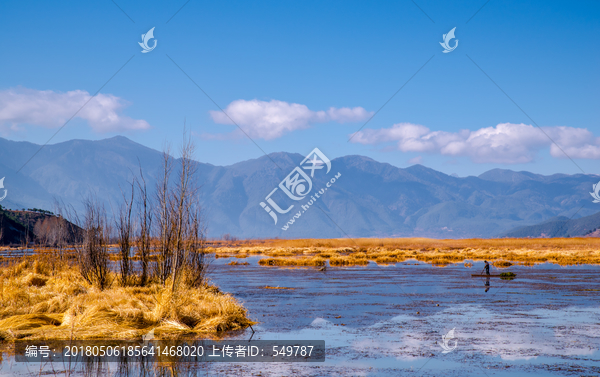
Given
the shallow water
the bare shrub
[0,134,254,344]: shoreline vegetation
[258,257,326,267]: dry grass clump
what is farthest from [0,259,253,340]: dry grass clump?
[258,257,326,267]: dry grass clump

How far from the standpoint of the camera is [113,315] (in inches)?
577

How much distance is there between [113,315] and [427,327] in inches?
356

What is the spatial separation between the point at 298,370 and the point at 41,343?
673 cm

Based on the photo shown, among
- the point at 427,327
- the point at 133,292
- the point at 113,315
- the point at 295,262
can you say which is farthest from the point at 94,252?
the point at 295,262

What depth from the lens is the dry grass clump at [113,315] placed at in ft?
44.4

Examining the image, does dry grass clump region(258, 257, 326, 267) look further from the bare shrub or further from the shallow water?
the bare shrub

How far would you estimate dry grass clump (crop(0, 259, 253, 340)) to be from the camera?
44.4ft

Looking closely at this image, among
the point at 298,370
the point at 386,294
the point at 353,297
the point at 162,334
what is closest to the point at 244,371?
the point at 298,370

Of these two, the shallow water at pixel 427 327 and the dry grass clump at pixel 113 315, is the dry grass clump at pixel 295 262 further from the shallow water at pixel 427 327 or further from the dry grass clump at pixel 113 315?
the dry grass clump at pixel 113 315

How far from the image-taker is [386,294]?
74.8 ft

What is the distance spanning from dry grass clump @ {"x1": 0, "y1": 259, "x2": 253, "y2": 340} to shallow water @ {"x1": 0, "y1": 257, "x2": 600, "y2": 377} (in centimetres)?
129

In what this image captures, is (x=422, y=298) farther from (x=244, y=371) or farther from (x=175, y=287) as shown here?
(x=244, y=371)

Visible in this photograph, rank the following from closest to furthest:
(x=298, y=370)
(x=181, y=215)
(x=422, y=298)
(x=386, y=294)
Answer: (x=298, y=370) < (x=181, y=215) < (x=422, y=298) < (x=386, y=294)

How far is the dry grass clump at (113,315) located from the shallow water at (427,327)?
1.29m
